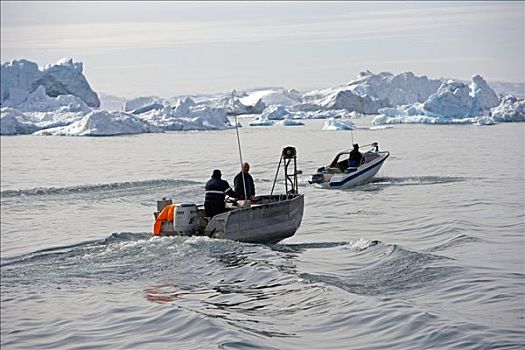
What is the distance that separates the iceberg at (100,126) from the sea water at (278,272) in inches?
1056

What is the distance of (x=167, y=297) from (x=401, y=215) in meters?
8.22

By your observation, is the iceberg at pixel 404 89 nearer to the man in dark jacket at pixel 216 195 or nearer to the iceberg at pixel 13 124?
the iceberg at pixel 13 124

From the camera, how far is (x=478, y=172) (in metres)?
25.4

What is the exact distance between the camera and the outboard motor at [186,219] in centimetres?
1230

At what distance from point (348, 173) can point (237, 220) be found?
367 inches

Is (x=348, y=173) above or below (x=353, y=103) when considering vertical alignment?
below

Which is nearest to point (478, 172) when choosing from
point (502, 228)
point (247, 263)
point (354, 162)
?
point (354, 162)

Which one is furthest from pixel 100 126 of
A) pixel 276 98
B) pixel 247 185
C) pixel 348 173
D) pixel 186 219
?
pixel 276 98

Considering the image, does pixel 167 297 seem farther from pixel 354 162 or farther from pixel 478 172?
pixel 478 172

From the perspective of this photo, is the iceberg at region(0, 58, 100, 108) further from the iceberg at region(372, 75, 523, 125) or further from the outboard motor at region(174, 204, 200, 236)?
the outboard motor at region(174, 204, 200, 236)

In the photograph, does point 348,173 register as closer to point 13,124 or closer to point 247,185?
point 247,185

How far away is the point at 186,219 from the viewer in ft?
40.4

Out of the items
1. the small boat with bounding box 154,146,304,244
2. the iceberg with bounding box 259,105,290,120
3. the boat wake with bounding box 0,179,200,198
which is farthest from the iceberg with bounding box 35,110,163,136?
the small boat with bounding box 154,146,304,244

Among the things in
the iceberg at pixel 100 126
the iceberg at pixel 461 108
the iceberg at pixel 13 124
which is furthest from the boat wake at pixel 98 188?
the iceberg at pixel 461 108
